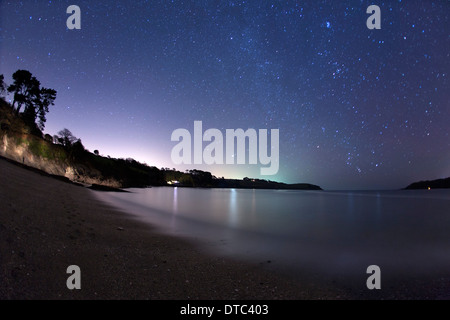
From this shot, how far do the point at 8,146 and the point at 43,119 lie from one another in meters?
16.4

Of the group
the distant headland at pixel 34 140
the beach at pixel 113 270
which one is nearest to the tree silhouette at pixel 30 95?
the distant headland at pixel 34 140

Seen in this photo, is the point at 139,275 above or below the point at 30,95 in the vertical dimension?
below

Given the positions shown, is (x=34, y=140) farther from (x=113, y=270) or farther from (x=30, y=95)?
(x=113, y=270)

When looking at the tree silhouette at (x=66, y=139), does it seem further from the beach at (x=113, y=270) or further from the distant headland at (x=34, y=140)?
the beach at (x=113, y=270)

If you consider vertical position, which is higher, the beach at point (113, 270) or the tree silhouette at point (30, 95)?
the tree silhouette at point (30, 95)

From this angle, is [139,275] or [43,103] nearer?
[139,275]

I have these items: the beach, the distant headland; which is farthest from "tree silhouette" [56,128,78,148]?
the beach

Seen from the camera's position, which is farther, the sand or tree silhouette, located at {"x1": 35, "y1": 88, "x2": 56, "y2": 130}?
tree silhouette, located at {"x1": 35, "y1": 88, "x2": 56, "y2": 130}

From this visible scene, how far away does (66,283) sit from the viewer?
351 cm

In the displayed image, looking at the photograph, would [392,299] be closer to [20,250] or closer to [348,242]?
[348,242]

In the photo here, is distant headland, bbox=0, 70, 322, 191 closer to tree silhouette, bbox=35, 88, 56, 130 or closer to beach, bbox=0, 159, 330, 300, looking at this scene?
tree silhouette, bbox=35, 88, 56, 130

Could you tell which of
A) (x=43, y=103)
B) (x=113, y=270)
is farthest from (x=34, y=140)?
(x=113, y=270)

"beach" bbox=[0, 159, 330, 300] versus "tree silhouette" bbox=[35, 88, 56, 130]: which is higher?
"tree silhouette" bbox=[35, 88, 56, 130]

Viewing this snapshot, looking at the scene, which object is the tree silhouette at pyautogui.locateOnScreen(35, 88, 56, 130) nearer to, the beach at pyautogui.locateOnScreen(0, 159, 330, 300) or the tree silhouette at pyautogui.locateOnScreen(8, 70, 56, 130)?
the tree silhouette at pyautogui.locateOnScreen(8, 70, 56, 130)
